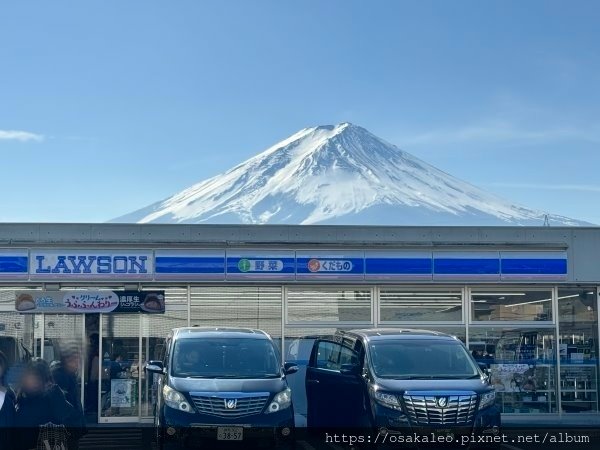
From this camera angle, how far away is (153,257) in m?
18.9

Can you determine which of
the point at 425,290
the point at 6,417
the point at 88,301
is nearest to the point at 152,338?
the point at 88,301

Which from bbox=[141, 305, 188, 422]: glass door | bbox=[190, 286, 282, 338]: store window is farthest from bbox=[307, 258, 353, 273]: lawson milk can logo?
bbox=[141, 305, 188, 422]: glass door

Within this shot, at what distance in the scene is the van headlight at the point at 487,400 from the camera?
1280 centimetres

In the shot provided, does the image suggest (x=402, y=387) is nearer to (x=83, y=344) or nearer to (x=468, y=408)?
(x=468, y=408)

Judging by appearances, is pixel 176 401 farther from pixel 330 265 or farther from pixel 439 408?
pixel 330 265

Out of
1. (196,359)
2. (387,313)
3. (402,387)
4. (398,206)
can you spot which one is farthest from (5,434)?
(398,206)

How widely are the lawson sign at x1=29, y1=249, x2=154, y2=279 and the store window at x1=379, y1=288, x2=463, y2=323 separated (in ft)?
16.1

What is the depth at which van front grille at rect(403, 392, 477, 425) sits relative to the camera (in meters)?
12.6

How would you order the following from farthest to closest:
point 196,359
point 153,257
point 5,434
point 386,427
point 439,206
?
point 439,206 → point 153,257 → point 196,359 → point 386,427 → point 5,434

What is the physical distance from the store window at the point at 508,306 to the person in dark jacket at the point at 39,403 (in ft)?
38.5

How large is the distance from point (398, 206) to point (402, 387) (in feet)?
346

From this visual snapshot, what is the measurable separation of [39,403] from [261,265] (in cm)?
944

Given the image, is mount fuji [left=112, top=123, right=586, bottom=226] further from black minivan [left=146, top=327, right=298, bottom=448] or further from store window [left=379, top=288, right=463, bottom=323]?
black minivan [left=146, top=327, right=298, bottom=448]

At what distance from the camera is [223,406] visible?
12.6 meters
